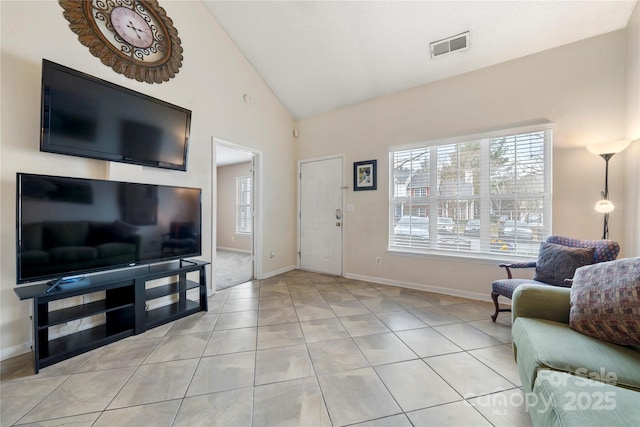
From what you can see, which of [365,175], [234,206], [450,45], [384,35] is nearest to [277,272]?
[365,175]

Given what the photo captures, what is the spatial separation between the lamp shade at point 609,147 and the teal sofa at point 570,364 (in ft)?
5.20

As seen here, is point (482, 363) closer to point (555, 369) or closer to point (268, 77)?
point (555, 369)

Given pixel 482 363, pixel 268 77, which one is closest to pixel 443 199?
pixel 482 363

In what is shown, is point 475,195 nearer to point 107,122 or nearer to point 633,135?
point 633,135

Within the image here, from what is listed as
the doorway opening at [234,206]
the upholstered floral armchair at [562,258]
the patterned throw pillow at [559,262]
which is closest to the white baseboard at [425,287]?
the upholstered floral armchair at [562,258]

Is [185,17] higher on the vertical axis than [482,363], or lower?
higher

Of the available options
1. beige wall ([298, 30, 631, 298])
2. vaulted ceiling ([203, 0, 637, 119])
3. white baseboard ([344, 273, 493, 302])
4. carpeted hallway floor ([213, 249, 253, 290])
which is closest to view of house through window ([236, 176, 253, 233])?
carpeted hallway floor ([213, 249, 253, 290])

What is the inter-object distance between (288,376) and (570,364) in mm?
1479

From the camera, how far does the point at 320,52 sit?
3.37 meters

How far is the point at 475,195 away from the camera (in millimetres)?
3156

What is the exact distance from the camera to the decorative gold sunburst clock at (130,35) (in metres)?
2.24

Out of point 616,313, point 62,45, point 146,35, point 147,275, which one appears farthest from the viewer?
point 146,35

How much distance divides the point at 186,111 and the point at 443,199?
3.34 meters

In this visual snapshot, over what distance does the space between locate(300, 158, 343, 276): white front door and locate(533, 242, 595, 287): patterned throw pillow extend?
8.35 feet
